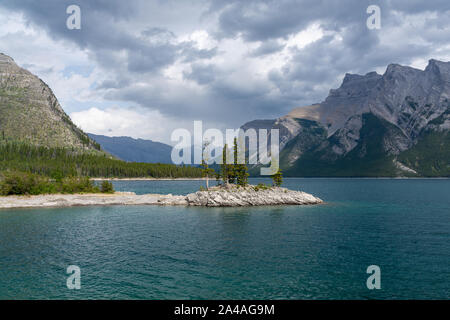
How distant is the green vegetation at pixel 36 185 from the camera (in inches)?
4136

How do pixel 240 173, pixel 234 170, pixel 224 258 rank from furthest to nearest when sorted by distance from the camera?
pixel 234 170 → pixel 240 173 → pixel 224 258

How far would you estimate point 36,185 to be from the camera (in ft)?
362

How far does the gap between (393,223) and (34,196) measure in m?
113

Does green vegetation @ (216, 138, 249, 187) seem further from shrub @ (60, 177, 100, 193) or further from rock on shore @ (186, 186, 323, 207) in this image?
shrub @ (60, 177, 100, 193)

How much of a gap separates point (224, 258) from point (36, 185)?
100.0 metres

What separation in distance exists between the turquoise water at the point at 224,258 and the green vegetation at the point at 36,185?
139 ft

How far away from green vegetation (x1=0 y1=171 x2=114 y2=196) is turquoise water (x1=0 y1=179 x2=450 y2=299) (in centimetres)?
4239

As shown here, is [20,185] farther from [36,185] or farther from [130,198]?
[130,198]

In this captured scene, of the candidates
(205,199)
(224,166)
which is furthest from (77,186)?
(224,166)

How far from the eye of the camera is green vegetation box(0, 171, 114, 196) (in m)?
105

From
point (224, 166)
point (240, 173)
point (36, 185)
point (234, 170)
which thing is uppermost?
point (224, 166)

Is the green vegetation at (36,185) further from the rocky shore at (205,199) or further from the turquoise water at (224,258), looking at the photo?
the turquoise water at (224,258)
